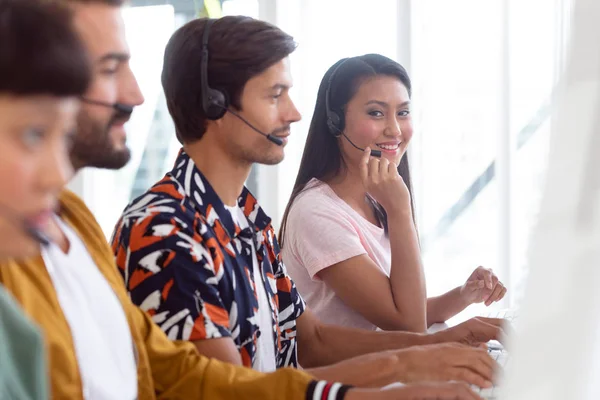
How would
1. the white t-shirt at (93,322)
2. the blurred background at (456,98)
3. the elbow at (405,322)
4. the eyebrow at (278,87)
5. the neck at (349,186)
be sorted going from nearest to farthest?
the white t-shirt at (93,322) < the eyebrow at (278,87) < the elbow at (405,322) < the neck at (349,186) < the blurred background at (456,98)

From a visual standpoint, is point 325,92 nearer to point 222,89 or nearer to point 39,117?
point 222,89

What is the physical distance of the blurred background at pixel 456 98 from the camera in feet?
10.1

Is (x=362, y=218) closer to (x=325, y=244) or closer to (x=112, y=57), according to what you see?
(x=325, y=244)

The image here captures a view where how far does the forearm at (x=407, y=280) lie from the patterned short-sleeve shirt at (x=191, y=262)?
45 cm

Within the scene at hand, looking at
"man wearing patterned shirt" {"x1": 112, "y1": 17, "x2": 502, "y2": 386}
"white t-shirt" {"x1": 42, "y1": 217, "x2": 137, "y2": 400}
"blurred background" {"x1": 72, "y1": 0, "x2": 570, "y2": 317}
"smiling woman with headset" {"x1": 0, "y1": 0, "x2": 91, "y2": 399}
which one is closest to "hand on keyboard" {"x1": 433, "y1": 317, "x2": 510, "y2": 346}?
"man wearing patterned shirt" {"x1": 112, "y1": 17, "x2": 502, "y2": 386}

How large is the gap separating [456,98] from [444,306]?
1.38 m

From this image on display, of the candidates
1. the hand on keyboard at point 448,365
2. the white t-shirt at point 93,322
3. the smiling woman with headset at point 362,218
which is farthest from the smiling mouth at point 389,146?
the white t-shirt at point 93,322

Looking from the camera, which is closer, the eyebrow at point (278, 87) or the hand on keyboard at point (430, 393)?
the hand on keyboard at point (430, 393)

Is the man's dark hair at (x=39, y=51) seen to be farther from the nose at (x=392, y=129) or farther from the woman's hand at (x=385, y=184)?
the nose at (x=392, y=129)

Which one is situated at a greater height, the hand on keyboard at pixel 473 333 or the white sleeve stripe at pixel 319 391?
the white sleeve stripe at pixel 319 391

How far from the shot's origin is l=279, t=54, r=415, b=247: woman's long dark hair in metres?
2.06

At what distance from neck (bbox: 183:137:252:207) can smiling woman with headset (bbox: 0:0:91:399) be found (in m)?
0.72

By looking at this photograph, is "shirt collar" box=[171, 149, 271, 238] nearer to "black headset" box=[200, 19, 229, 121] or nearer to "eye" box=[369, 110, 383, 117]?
"black headset" box=[200, 19, 229, 121]

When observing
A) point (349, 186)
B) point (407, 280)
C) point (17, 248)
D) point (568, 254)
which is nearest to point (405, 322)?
point (407, 280)
